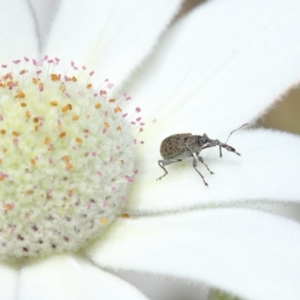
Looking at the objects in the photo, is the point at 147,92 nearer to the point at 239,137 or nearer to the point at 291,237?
the point at 239,137

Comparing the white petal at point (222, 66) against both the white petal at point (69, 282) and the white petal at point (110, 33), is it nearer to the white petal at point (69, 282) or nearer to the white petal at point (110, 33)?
the white petal at point (110, 33)

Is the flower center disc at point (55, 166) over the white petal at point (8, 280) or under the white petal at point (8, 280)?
over

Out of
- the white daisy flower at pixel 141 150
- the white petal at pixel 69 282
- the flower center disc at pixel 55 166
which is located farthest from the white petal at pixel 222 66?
the white petal at pixel 69 282

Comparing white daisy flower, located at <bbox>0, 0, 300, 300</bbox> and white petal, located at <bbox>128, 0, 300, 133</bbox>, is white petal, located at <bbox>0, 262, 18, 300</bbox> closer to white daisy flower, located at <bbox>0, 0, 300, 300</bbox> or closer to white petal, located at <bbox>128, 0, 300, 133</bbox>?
white daisy flower, located at <bbox>0, 0, 300, 300</bbox>

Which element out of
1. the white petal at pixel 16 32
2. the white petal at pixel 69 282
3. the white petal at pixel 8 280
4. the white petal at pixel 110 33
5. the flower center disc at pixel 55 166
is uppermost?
the white petal at pixel 110 33

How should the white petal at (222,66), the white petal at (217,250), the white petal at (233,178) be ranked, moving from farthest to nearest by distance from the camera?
the white petal at (222,66)
the white petal at (233,178)
the white petal at (217,250)

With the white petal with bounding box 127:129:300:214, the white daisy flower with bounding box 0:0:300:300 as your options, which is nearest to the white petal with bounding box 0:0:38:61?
the white daisy flower with bounding box 0:0:300:300

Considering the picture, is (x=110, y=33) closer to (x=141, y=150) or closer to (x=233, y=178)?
(x=141, y=150)
